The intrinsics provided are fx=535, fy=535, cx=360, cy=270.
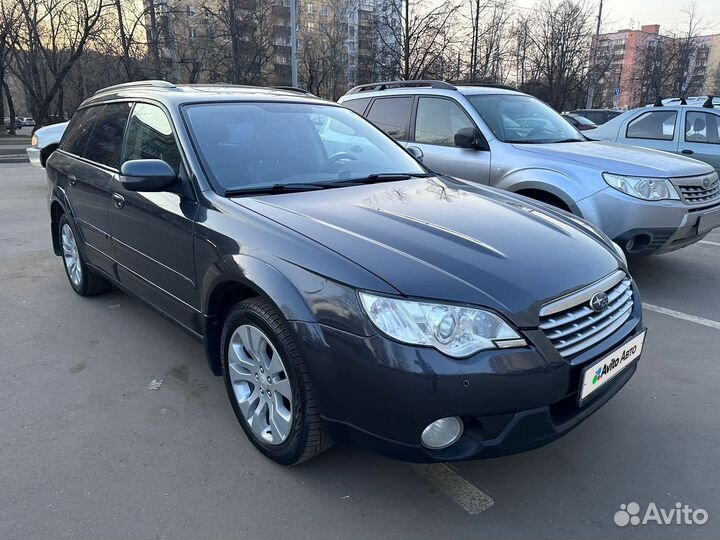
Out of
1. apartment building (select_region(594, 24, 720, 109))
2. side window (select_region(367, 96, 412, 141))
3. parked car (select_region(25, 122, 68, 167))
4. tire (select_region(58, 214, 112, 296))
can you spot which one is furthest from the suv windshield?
apartment building (select_region(594, 24, 720, 109))

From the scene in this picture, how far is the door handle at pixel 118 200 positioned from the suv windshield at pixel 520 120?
360 centimetres

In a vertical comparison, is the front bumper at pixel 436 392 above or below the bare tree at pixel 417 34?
below

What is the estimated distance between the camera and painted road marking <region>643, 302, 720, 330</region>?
4.11 m

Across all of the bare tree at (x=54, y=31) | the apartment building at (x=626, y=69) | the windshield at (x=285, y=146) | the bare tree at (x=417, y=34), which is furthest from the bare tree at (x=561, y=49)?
the windshield at (x=285, y=146)

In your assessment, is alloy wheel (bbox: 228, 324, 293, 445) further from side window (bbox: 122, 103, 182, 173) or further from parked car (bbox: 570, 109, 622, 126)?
parked car (bbox: 570, 109, 622, 126)

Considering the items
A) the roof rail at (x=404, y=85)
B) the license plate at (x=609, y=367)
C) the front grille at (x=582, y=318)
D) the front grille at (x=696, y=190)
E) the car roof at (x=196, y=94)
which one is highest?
the roof rail at (x=404, y=85)

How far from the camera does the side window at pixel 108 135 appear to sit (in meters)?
3.68

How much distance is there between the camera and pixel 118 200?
350 cm

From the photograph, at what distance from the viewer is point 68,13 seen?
27.1 meters

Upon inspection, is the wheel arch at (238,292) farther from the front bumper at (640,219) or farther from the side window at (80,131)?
the front bumper at (640,219)

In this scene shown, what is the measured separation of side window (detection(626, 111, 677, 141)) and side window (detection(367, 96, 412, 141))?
13.0 feet

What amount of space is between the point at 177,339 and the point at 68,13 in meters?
30.0

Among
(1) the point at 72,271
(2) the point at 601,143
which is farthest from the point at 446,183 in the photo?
(1) the point at 72,271

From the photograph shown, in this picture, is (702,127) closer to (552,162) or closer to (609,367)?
(552,162)
